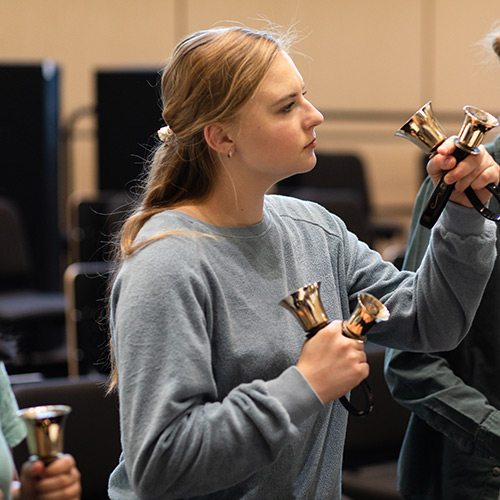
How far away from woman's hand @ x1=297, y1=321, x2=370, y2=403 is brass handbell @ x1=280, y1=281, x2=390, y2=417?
0.01 meters

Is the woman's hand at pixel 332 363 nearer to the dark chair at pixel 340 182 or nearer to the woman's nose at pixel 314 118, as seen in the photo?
the woman's nose at pixel 314 118

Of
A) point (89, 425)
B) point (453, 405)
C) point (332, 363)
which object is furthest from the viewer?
point (89, 425)

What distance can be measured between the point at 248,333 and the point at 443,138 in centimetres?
46

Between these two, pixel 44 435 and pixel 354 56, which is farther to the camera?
pixel 354 56

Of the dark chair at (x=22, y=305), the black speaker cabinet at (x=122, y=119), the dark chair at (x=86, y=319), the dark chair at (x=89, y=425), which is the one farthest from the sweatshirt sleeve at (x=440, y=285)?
the black speaker cabinet at (x=122, y=119)

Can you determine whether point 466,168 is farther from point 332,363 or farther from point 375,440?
point 375,440

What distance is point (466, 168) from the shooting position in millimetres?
1293

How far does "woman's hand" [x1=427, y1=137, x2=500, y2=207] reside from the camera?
4.25 ft

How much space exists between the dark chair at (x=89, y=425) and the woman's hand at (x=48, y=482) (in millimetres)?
801

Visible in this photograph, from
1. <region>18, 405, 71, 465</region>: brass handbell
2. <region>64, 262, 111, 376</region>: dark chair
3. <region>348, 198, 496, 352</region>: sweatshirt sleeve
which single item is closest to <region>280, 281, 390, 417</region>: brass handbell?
<region>348, 198, 496, 352</region>: sweatshirt sleeve

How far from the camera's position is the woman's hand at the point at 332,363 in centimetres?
117

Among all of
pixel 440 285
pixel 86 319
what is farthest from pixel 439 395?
pixel 86 319

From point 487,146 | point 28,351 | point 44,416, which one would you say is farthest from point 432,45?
point 44,416

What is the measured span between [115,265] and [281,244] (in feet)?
0.98
